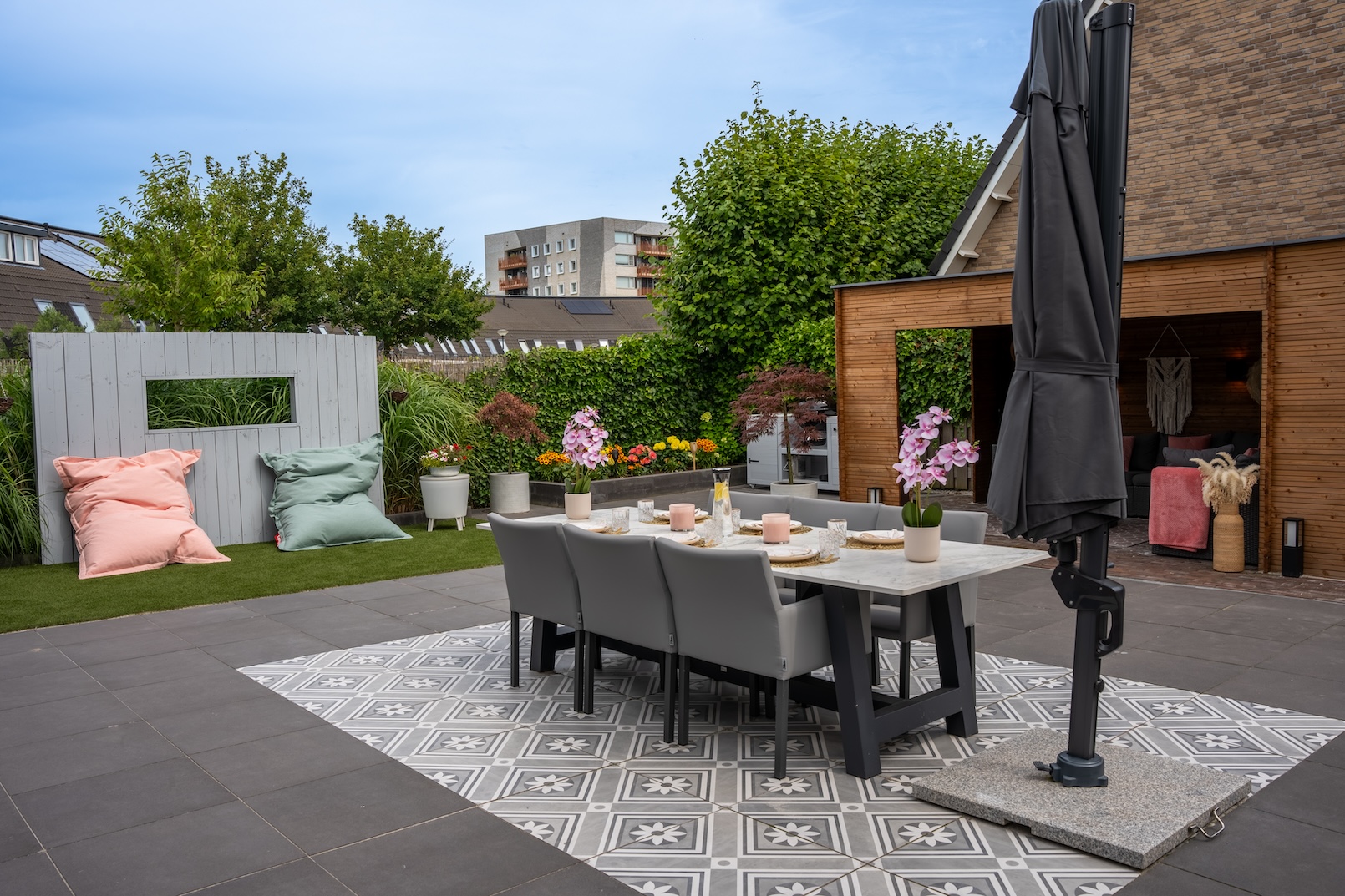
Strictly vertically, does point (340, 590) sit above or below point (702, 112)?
below

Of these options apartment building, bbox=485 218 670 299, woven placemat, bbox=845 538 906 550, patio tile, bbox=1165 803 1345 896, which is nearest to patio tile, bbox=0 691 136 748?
woven placemat, bbox=845 538 906 550

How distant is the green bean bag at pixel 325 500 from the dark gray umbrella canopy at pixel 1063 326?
7.38m

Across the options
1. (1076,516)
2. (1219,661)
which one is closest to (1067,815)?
(1076,516)

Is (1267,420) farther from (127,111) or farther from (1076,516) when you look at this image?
(127,111)

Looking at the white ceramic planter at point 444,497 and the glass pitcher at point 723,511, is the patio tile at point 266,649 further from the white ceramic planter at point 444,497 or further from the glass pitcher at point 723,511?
the white ceramic planter at point 444,497

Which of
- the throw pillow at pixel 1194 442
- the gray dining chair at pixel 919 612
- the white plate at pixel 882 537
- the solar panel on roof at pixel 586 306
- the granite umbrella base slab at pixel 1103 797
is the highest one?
the solar panel on roof at pixel 586 306

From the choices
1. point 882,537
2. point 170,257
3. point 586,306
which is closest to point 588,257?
point 586,306

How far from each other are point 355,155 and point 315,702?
76.3 ft

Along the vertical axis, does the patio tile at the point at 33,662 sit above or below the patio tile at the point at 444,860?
below

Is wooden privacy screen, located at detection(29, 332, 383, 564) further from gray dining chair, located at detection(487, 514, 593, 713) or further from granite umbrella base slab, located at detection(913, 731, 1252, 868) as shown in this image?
granite umbrella base slab, located at detection(913, 731, 1252, 868)

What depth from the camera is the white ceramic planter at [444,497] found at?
33.6ft

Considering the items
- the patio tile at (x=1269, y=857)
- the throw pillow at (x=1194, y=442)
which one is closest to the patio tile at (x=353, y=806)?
the patio tile at (x=1269, y=857)

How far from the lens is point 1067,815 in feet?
10.2

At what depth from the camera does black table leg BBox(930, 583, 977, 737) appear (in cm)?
411
